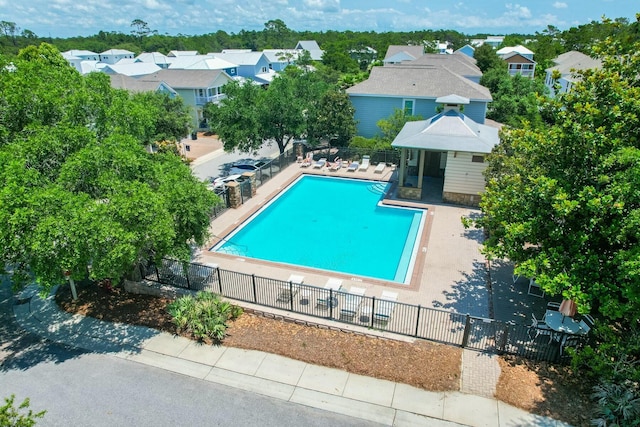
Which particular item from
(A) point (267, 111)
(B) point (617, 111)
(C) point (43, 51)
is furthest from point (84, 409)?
(C) point (43, 51)

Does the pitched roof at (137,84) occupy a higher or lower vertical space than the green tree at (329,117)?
higher

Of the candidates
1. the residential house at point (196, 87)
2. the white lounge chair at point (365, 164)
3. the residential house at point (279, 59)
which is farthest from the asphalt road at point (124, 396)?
the residential house at point (279, 59)

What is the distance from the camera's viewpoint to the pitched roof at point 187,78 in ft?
Answer: 147

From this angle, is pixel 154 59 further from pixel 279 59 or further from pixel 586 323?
pixel 586 323

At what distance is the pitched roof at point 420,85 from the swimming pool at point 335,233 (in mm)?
10627

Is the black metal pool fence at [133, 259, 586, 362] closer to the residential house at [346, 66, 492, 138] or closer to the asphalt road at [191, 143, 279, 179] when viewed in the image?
the asphalt road at [191, 143, 279, 179]

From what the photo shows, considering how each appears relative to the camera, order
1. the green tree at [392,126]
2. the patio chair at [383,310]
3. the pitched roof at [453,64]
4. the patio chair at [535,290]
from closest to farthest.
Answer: the patio chair at [383,310] < the patio chair at [535,290] < the green tree at [392,126] < the pitched roof at [453,64]

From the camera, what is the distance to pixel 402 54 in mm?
63156

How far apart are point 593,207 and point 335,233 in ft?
43.0

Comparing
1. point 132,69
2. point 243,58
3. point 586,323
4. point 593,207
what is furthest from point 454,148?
point 132,69

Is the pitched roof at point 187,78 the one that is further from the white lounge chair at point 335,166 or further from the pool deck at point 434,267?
the pool deck at point 434,267

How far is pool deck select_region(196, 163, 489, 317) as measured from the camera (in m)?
14.6

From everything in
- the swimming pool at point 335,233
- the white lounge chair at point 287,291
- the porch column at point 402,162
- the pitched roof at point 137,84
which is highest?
the pitched roof at point 137,84

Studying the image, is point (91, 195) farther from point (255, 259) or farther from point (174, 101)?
point (174, 101)
